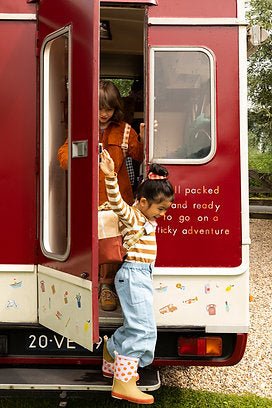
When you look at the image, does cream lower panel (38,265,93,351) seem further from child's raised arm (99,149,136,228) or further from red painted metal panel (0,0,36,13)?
red painted metal panel (0,0,36,13)

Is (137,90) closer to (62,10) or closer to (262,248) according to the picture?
(62,10)

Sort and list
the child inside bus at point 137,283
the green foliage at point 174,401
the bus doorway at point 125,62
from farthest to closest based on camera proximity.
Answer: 1. the green foliage at point 174,401
2. the bus doorway at point 125,62
3. the child inside bus at point 137,283

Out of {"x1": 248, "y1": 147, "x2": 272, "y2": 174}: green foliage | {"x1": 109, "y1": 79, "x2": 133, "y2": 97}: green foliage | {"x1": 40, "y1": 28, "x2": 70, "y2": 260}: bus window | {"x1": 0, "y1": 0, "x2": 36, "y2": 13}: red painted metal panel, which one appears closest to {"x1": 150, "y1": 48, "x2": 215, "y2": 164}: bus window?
{"x1": 40, "y1": 28, "x2": 70, "y2": 260}: bus window

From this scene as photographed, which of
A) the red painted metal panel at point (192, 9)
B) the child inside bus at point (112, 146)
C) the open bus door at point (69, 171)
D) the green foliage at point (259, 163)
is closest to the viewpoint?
the open bus door at point (69, 171)

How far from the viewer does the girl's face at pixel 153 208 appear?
11.9ft

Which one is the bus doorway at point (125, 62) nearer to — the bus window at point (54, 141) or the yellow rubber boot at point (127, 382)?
the yellow rubber boot at point (127, 382)

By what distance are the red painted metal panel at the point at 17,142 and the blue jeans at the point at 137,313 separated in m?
0.64

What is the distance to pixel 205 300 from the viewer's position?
376 centimetres

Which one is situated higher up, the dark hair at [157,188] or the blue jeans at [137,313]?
the dark hair at [157,188]

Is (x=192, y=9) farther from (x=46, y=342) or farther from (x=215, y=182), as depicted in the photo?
(x=46, y=342)

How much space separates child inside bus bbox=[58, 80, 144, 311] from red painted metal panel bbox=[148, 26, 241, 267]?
55 centimetres

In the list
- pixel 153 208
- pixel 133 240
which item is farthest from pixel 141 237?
pixel 153 208

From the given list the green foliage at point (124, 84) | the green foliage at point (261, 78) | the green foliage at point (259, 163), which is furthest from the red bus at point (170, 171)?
the green foliage at point (259, 163)

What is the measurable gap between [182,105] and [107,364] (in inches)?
66.6
